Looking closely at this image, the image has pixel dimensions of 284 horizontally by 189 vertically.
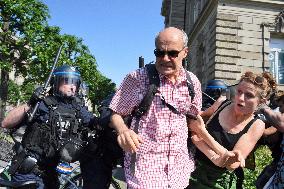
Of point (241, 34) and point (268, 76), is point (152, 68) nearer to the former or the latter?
point (268, 76)

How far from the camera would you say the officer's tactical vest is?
4.41 m

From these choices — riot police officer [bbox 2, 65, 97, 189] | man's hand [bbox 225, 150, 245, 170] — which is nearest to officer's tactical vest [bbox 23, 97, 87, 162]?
riot police officer [bbox 2, 65, 97, 189]

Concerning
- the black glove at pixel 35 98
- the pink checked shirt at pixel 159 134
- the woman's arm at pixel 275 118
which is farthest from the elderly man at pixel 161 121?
the black glove at pixel 35 98

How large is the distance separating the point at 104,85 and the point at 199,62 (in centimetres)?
6189

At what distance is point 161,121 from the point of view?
244cm

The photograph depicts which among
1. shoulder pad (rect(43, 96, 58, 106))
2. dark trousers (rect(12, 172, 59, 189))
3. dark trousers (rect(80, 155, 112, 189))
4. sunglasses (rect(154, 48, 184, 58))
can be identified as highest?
sunglasses (rect(154, 48, 184, 58))

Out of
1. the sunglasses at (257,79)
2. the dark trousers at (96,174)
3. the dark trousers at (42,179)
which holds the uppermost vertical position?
the sunglasses at (257,79)

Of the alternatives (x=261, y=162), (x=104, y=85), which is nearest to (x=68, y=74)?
(x=261, y=162)

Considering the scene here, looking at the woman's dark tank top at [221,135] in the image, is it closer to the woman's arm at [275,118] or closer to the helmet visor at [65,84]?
the woman's arm at [275,118]

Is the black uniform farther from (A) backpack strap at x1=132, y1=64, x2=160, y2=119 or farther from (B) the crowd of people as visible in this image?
(A) backpack strap at x1=132, y1=64, x2=160, y2=119

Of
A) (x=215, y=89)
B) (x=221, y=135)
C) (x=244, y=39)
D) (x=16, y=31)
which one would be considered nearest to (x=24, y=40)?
(x=16, y=31)

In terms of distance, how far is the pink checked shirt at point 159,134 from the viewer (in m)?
2.39

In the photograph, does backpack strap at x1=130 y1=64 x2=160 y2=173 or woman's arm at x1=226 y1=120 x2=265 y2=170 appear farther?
woman's arm at x1=226 y1=120 x2=265 y2=170

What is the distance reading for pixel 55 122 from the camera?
15.2 feet
